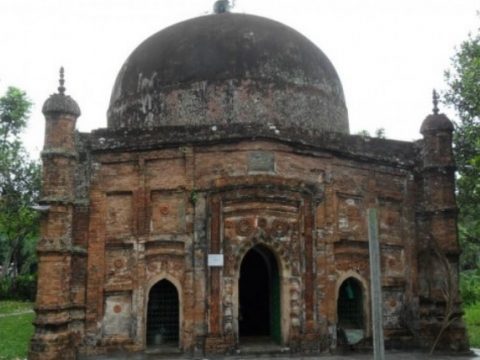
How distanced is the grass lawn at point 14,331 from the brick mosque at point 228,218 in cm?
221

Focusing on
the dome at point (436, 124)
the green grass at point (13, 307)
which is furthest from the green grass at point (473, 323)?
the green grass at point (13, 307)

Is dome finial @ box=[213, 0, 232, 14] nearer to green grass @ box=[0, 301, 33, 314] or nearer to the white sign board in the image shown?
the white sign board

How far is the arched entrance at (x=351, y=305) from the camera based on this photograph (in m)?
12.3

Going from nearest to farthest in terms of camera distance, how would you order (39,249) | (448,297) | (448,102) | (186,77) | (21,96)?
(39,249)
(448,297)
(186,77)
(448,102)
(21,96)

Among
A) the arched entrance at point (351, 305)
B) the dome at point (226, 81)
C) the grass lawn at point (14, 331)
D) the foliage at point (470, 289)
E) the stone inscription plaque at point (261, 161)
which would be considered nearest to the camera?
the stone inscription plaque at point (261, 161)

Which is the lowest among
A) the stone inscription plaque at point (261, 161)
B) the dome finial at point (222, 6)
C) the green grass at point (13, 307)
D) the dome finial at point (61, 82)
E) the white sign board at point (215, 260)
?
the green grass at point (13, 307)

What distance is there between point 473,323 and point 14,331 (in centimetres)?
1380

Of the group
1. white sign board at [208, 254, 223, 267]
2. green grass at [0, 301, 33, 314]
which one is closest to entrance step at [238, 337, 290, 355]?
white sign board at [208, 254, 223, 267]

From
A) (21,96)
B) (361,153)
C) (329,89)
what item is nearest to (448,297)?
(361,153)

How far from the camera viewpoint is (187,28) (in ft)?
45.5

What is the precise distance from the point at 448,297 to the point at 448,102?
6913mm

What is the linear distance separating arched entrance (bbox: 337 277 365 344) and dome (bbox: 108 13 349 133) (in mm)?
3751

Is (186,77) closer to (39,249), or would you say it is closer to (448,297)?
(39,249)

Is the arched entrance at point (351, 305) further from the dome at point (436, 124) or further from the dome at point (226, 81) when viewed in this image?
the dome at point (436, 124)
